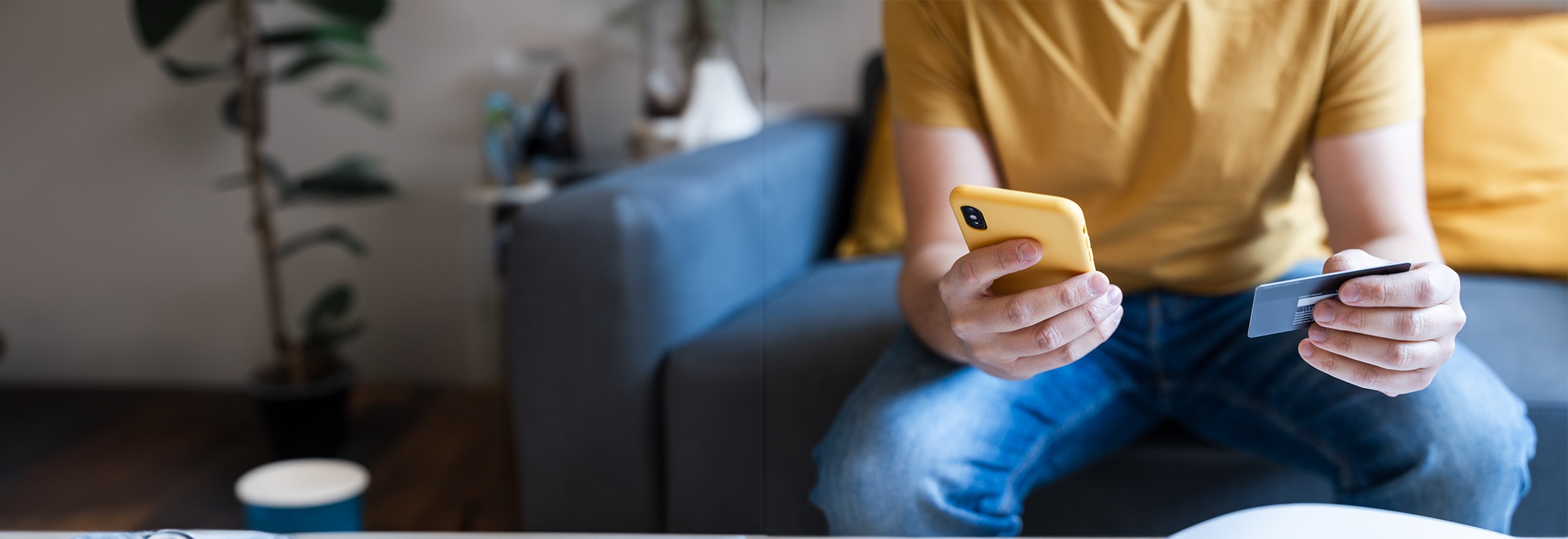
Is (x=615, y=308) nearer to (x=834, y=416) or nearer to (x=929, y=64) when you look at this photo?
(x=834, y=416)

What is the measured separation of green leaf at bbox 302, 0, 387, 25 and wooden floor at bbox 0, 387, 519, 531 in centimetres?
59

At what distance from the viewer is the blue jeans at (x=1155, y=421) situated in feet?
2.09

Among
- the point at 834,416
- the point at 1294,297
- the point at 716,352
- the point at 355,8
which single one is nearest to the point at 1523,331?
the point at 1294,297

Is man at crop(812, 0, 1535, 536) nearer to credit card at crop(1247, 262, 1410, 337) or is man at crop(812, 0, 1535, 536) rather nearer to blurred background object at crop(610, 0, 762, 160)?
credit card at crop(1247, 262, 1410, 337)

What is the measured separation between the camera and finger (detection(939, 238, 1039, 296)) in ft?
1.59

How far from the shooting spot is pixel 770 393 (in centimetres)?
71

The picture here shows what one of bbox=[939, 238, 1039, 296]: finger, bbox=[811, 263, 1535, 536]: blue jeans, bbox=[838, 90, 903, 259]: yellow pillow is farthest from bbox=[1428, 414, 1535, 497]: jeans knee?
bbox=[838, 90, 903, 259]: yellow pillow

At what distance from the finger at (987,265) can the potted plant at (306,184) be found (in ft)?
3.39

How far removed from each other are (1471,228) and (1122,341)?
10.3 inches

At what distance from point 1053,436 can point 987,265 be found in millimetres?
249

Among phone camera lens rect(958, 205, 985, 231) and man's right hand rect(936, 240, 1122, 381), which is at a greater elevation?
phone camera lens rect(958, 205, 985, 231)

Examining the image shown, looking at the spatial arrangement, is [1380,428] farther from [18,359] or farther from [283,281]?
[18,359]

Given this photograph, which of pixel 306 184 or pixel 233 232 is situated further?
pixel 233 232

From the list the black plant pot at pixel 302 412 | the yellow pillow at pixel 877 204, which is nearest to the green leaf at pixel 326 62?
the black plant pot at pixel 302 412
